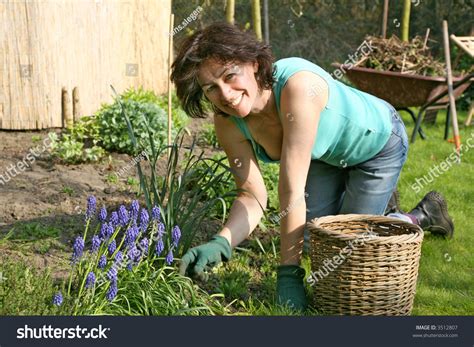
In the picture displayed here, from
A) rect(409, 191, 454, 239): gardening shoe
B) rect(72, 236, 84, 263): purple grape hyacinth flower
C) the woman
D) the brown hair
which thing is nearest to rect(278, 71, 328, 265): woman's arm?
the woman

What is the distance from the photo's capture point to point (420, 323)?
2.95 m

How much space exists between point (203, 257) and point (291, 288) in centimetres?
37

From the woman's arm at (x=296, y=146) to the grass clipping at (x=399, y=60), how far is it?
4.08m

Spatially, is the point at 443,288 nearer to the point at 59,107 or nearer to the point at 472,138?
the point at 472,138

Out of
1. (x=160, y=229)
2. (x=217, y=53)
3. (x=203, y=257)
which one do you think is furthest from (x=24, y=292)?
(x=217, y=53)

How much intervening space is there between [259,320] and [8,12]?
14.0ft

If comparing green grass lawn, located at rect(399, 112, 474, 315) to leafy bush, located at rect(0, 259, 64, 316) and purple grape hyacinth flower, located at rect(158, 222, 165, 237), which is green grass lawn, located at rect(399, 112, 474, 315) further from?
leafy bush, located at rect(0, 259, 64, 316)

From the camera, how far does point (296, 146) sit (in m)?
3.03

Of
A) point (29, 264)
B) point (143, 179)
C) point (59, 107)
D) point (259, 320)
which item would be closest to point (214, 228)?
point (143, 179)

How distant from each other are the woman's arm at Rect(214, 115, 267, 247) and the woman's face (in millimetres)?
325

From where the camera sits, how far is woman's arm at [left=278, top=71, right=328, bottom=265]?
3014 mm

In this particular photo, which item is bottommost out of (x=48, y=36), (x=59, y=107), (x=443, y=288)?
(x=443, y=288)

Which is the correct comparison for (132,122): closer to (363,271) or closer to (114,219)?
(114,219)

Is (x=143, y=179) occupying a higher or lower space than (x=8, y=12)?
lower
